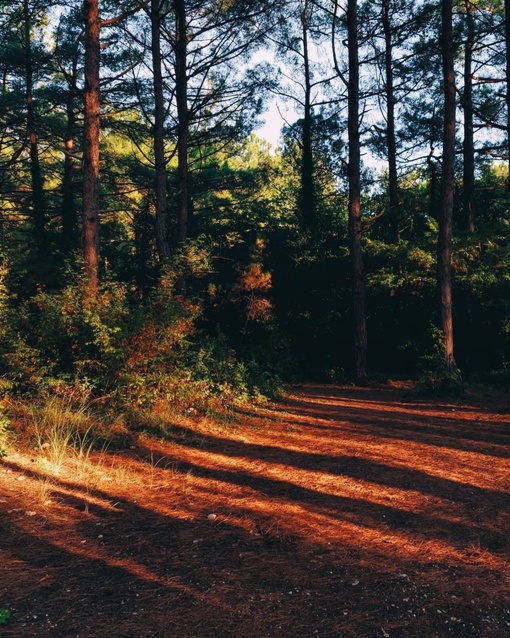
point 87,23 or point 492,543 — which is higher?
point 87,23

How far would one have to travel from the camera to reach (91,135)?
10.4 metres

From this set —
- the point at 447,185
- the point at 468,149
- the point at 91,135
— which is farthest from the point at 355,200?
the point at 468,149

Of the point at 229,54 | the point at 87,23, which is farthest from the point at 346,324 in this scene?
the point at 87,23

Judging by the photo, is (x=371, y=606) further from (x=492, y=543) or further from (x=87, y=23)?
(x=87, y=23)

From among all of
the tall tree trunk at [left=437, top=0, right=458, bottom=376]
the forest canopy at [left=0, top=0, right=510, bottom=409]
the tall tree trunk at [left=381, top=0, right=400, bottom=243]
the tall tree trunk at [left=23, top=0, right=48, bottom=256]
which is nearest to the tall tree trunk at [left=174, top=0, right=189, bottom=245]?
the forest canopy at [left=0, top=0, right=510, bottom=409]

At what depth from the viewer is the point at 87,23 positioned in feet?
34.2

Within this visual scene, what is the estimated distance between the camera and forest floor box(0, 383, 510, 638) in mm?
2959

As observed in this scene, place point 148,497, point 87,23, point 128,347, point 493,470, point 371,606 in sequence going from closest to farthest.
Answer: point 371,606 < point 148,497 < point 493,470 < point 128,347 < point 87,23

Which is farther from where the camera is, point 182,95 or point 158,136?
point 182,95

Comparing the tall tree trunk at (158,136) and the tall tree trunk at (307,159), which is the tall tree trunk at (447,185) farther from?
the tall tree trunk at (158,136)

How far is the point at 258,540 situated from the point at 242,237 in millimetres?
14212

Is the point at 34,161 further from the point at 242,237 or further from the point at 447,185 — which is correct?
the point at 447,185

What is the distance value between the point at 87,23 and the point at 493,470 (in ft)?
35.1

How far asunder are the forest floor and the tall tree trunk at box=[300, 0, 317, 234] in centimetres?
1304
